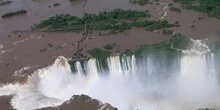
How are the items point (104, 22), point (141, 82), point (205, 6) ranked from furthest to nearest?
point (205, 6) → point (104, 22) → point (141, 82)

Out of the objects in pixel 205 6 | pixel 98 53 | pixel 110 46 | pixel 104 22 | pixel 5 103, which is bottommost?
pixel 5 103

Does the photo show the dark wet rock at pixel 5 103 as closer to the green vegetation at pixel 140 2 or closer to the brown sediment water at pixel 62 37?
the brown sediment water at pixel 62 37

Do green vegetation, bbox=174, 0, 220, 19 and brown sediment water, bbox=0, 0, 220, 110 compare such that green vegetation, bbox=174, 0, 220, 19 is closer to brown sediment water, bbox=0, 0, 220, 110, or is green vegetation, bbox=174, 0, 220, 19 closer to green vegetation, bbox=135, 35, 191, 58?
brown sediment water, bbox=0, 0, 220, 110

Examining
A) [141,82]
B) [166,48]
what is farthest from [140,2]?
[141,82]

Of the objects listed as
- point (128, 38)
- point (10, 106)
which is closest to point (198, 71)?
point (128, 38)

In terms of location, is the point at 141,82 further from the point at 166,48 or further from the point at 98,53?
the point at 98,53

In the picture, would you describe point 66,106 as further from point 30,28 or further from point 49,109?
point 30,28

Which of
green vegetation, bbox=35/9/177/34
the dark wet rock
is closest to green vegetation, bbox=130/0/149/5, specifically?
green vegetation, bbox=35/9/177/34
